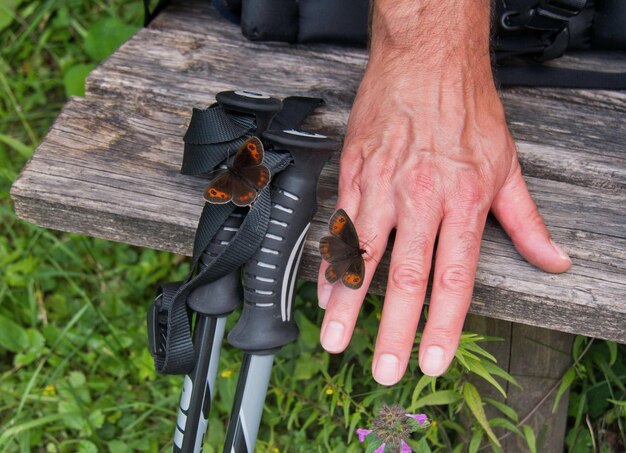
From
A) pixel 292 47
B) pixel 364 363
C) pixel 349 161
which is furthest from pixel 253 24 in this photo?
pixel 364 363

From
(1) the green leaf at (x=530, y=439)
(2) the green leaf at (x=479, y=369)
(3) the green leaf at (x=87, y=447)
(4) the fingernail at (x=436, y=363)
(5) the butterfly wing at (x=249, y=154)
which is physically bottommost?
(3) the green leaf at (x=87, y=447)

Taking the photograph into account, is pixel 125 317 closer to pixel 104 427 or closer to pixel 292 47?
pixel 104 427

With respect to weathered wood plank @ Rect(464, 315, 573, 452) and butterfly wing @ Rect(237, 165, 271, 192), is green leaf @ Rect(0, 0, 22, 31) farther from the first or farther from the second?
weathered wood plank @ Rect(464, 315, 573, 452)

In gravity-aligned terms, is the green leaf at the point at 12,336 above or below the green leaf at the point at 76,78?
below

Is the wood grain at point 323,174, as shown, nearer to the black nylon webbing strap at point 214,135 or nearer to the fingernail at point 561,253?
the fingernail at point 561,253

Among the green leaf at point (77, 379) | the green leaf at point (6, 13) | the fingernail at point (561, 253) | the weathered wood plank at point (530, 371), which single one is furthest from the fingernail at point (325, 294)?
the green leaf at point (6, 13)

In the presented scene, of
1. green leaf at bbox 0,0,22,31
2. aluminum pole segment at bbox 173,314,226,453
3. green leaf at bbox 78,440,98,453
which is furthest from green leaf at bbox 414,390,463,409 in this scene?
green leaf at bbox 0,0,22,31
